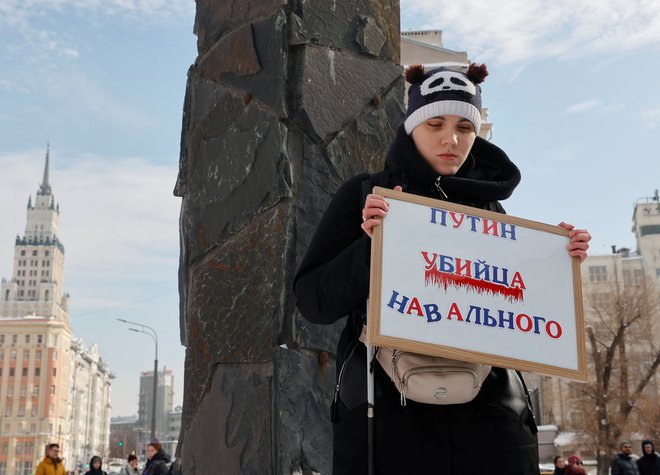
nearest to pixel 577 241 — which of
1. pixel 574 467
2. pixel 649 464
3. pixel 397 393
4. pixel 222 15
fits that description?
pixel 397 393

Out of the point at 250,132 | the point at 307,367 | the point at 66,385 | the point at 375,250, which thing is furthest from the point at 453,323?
the point at 66,385

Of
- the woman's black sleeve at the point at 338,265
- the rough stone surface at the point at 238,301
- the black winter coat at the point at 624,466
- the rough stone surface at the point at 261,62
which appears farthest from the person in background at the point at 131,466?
the woman's black sleeve at the point at 338,265

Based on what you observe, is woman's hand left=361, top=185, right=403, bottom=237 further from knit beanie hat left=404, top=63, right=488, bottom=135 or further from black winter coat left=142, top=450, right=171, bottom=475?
black winter coat left=142, top=450, right=171, bottom=475

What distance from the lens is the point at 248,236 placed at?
2916 millimetres

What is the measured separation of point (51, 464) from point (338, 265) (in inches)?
440

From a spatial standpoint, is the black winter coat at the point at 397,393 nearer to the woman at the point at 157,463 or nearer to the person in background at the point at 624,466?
the woman at the point at 157,463

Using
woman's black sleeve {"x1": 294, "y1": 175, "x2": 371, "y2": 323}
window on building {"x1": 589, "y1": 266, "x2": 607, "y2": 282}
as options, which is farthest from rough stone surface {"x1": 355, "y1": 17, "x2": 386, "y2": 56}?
window on building {"x1": 589, "y1": 266, "x2": 607, "y2": 282}

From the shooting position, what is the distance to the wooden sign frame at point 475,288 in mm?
1743

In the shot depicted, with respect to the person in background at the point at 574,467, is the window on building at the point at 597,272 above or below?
above

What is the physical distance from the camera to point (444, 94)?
→ 2043mm

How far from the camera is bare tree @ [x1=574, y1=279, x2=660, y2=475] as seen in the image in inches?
1141

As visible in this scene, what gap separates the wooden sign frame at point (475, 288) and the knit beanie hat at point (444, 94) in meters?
0.29

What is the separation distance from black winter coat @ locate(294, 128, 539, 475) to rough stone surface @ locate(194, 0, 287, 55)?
51.8 inches

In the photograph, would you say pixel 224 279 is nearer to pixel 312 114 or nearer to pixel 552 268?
pixel 312 114
